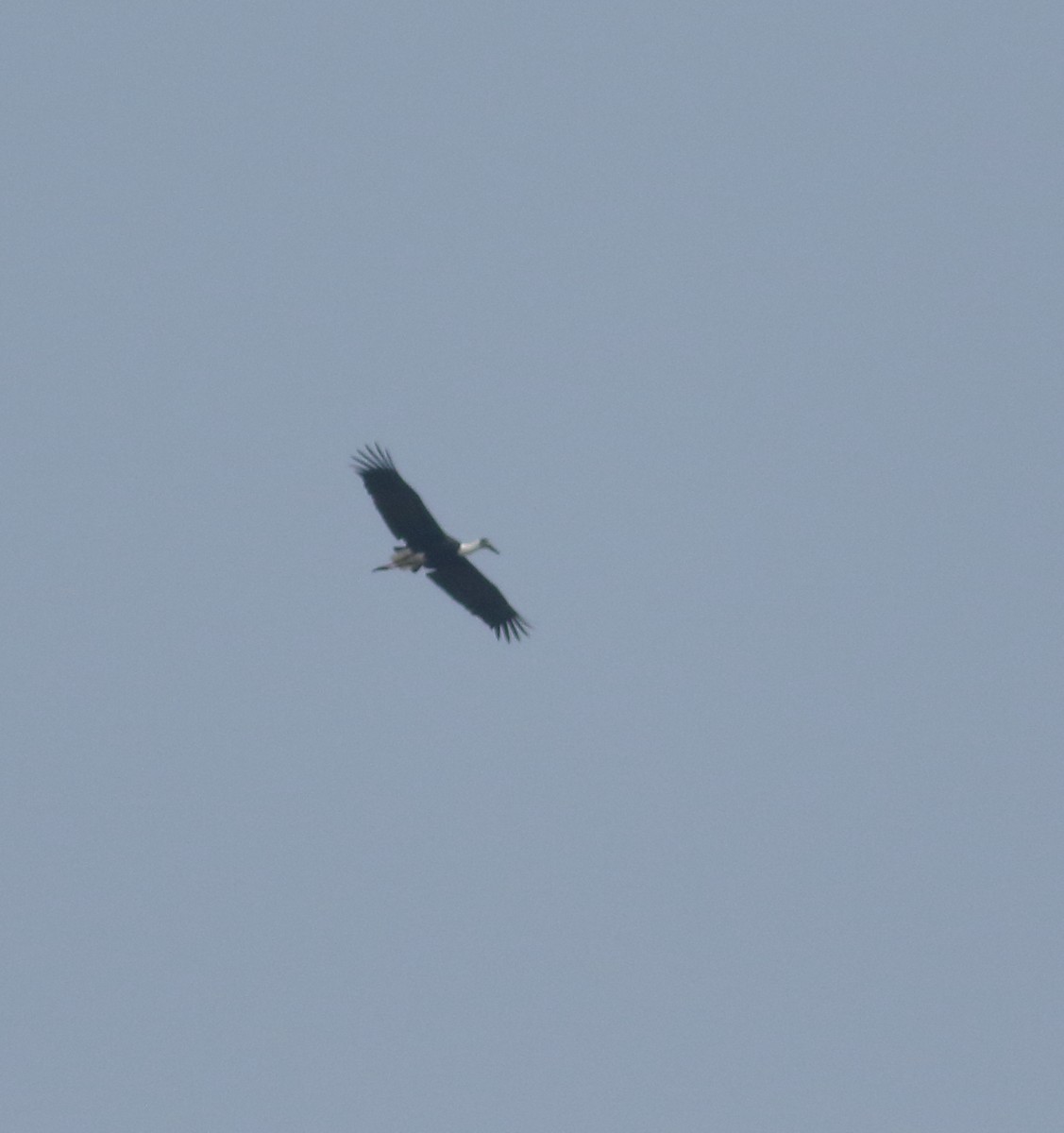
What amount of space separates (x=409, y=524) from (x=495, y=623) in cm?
296

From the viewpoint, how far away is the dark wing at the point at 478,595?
154ft

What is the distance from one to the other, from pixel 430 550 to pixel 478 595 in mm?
1670

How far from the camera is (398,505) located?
45438 mm

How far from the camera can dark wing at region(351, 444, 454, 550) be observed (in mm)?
45094

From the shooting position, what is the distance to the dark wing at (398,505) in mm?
45094

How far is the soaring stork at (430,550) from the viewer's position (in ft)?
148

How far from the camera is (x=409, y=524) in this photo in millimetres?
45719

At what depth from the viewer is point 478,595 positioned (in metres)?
47.5

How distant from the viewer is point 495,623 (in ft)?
157

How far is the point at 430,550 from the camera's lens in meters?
46.2

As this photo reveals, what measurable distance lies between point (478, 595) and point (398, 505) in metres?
2.84

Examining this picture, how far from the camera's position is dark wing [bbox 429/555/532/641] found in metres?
47.1

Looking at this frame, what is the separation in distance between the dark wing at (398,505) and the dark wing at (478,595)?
3.06ft

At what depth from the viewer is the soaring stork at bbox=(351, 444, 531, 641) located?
45156 mm
